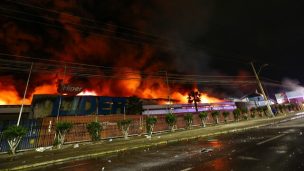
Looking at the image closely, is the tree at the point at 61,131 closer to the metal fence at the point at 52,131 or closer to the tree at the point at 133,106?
the metal fence at the point at 52,131

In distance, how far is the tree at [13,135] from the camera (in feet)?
47.2

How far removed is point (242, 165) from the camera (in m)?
6.21

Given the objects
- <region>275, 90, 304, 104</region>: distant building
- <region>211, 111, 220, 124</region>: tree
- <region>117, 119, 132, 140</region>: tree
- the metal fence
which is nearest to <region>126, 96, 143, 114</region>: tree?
the metal fence

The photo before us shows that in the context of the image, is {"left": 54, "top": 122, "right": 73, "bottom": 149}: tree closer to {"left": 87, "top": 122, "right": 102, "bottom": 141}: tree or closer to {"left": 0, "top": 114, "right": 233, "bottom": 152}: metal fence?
{"left": 0, "top": 114, "right": 233, "bottom": 152}: metal fence

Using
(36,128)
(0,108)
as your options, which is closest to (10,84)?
(0,108)

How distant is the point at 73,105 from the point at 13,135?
1163 inches

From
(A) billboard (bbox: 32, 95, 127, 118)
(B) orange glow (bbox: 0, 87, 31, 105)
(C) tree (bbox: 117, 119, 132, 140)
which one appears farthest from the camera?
(B) orange glow (bbox: 0, 87, 31, 105)

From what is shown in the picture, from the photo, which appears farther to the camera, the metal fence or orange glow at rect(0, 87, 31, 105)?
orange glow at rect(0, 87, 31, 105)

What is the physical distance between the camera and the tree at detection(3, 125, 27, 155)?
1440cm

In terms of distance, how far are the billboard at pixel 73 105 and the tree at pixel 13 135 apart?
1959 cm

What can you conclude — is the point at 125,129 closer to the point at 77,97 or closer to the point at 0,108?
the point at 77,97

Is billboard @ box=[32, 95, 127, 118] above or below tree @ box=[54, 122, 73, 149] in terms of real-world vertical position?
above

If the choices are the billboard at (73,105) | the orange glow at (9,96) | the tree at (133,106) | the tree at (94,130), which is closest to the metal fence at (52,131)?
the tree at (94,130)

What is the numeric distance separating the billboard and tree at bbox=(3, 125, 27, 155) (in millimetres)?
19585
